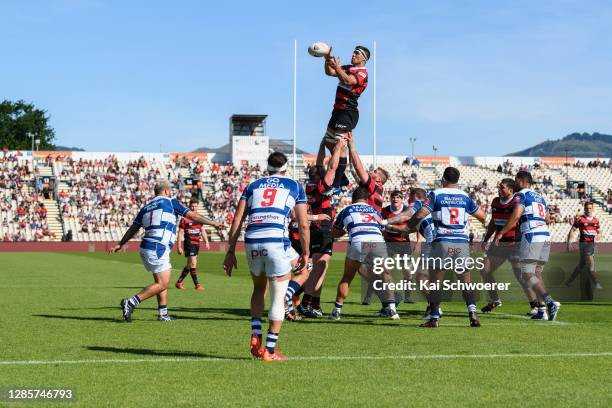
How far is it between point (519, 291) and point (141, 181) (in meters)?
55.1

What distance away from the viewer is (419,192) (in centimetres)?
1552

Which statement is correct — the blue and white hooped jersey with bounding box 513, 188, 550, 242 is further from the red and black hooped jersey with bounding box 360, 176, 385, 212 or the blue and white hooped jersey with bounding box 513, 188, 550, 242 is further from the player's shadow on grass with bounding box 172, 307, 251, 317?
the player's shadow on grass with bounding box 172, 307, 251, 317

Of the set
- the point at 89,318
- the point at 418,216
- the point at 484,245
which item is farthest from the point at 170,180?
the point at 418,216

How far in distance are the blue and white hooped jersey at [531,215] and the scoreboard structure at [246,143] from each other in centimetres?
6308

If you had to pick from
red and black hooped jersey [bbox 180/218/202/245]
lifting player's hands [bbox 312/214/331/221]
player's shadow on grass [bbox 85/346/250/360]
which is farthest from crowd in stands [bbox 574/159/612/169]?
player's shadow on grass [bbox 85/346/250/360]

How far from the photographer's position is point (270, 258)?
29.3 feet

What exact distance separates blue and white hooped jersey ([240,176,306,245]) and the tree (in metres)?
123

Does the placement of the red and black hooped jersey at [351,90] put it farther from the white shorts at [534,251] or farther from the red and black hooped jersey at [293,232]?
the white shorts at [534,251]

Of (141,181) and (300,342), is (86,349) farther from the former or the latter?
(141,181)

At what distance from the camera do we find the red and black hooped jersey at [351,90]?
12.5 meters

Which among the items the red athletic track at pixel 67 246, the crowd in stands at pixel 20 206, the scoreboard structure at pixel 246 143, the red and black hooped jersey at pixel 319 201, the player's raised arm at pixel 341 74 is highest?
the scoreboard structure at pixel 246 143

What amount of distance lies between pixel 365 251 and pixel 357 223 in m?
0.45

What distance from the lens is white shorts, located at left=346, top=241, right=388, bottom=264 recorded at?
13.5 m

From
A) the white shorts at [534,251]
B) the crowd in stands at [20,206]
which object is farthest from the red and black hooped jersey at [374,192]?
the crowd in stands at [20,206]
